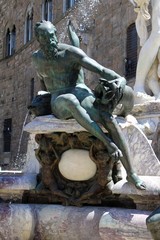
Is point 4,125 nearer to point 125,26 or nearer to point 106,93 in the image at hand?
point 125,26

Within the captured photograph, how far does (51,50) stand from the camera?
3344 mm

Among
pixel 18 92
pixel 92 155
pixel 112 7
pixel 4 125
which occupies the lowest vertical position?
pixel 4 125

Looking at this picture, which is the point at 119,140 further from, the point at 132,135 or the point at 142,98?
the point at 142,98

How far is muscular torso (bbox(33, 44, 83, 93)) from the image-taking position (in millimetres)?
3357

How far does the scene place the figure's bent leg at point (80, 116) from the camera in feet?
10.1

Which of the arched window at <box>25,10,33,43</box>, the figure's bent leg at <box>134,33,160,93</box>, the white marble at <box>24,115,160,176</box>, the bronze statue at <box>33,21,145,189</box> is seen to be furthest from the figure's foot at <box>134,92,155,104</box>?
the arched window at <box>25,10,33,43</box>

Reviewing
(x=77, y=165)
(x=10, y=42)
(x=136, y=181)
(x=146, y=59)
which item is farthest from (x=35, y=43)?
(x=136, y=181)

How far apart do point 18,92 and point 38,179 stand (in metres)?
21.1

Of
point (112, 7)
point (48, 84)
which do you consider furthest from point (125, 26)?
point (48, 84)

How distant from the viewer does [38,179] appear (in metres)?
3.45

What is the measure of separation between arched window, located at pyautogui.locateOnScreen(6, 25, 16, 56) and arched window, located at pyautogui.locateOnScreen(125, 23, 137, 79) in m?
13.6

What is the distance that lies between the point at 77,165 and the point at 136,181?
1.35ft

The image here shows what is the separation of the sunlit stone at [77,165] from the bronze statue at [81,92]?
0.60 ft

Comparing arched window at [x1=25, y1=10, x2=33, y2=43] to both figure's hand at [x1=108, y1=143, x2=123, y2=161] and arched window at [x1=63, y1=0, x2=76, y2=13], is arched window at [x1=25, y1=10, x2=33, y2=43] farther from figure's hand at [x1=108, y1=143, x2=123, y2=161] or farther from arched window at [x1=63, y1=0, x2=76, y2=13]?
figure's hand at [x1=108, y1=143, x2=123, y2=161]
